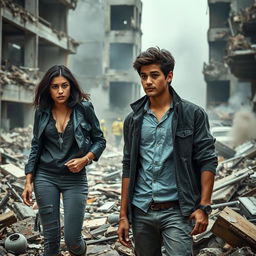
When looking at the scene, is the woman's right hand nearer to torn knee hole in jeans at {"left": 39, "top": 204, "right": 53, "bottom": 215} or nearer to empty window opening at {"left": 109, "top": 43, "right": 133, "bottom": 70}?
torn knee hole in jeans at {"left": 39, "top": 204, "right": 53, "bottom": 215}

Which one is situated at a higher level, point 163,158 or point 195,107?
point 195,107

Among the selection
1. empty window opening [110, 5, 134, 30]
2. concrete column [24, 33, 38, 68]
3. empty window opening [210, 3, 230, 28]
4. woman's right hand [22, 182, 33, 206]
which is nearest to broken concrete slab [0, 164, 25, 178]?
woman's right hand [22, 182, 33, 206]

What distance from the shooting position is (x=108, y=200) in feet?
26.2

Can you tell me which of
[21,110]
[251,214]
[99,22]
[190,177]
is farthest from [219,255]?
[99,22]

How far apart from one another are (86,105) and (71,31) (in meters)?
44.1

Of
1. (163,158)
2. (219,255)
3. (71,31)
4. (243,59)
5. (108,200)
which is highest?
(71,31)

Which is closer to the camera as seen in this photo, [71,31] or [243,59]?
[243,59]

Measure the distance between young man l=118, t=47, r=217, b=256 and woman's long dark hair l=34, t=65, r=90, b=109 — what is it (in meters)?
0.92

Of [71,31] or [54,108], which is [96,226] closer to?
[54,108]

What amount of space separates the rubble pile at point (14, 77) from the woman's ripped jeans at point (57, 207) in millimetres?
13604

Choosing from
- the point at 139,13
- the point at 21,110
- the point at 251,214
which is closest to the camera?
the point at 251,214

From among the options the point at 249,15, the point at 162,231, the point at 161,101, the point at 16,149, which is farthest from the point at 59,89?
the point at 249,15

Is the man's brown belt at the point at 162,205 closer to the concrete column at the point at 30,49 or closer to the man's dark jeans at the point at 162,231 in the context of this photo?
the man's dark jeans at the point at 162,231

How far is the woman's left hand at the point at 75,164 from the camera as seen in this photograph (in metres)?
3.15
